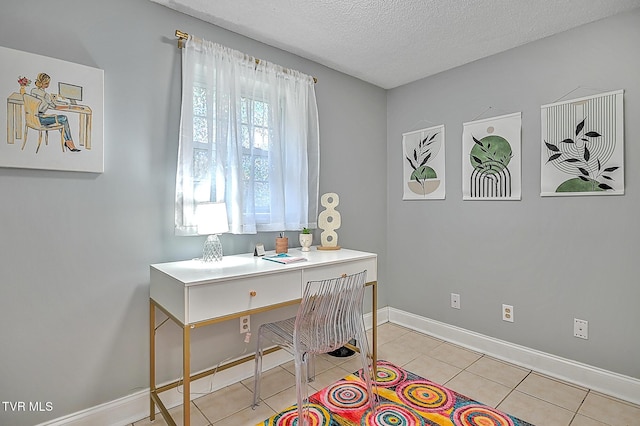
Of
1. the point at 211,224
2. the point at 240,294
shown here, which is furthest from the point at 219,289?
the point at 211,224

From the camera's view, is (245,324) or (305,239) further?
(305,239)

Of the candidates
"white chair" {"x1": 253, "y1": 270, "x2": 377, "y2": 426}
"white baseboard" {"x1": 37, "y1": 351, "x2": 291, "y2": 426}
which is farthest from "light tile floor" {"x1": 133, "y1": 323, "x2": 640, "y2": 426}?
"white chair" {"x1": 253, "y1": 270, "x2": 377, "y2": 426}

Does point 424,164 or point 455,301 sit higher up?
point 424,164

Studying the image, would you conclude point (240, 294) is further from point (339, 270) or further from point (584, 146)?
point (584, 146)

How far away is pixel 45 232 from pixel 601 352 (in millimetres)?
3301

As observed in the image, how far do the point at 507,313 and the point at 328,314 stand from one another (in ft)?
5.34

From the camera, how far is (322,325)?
184 centimetres

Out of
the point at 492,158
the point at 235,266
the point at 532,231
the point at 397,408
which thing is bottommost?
the point at 397,408

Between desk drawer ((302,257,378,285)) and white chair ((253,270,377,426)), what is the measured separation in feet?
0.80

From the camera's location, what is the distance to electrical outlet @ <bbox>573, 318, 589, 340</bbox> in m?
2.23

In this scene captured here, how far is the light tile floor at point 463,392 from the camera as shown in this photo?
1.90 meters

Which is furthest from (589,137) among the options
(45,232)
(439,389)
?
(45,232)

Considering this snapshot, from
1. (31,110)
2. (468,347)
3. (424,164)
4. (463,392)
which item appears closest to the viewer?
(31,110)

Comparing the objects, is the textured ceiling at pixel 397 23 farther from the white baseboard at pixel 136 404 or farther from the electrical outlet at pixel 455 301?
the white baseboard at pixel 136 404
